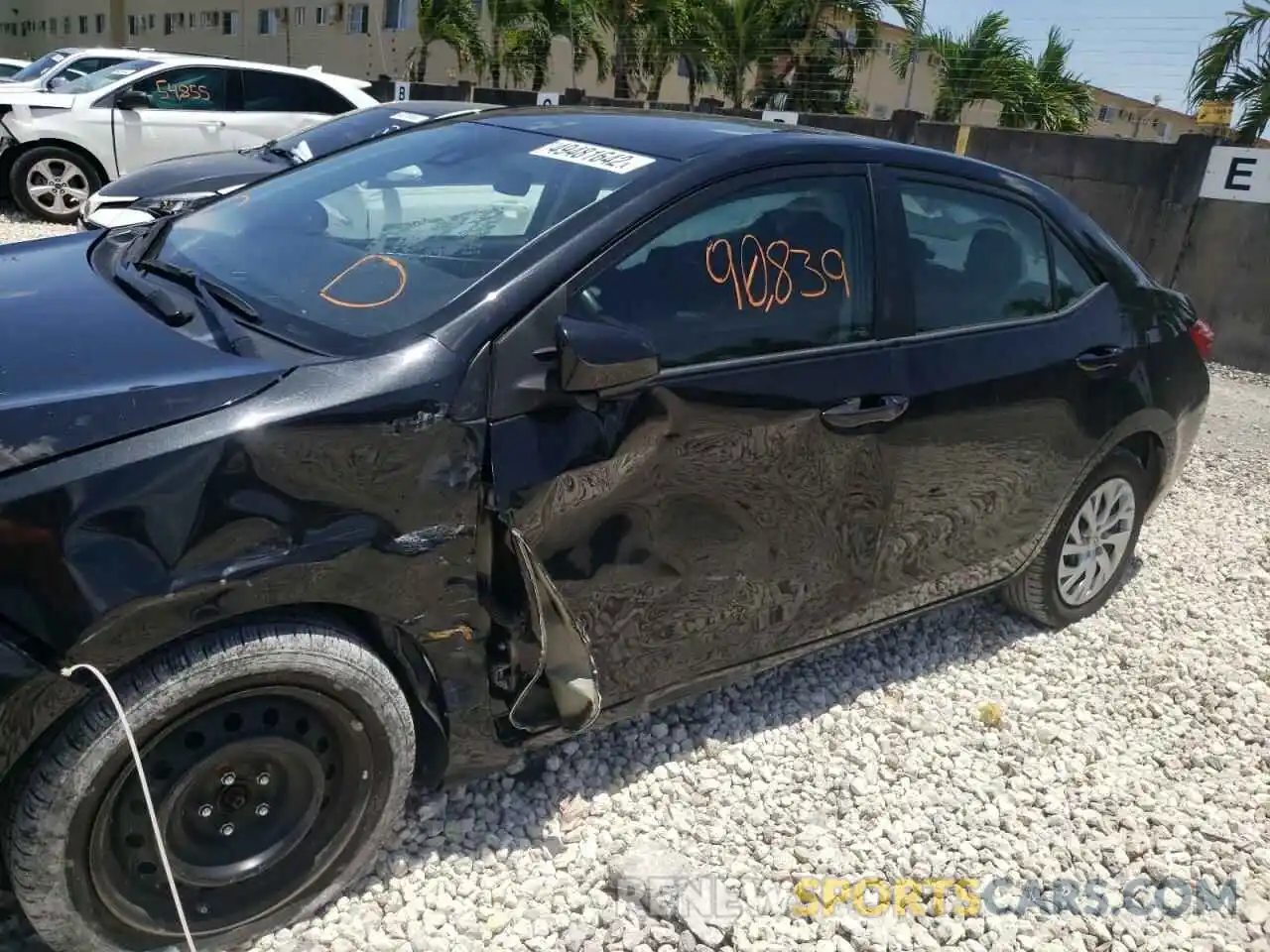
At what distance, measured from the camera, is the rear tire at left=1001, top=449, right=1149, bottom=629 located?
3775mm

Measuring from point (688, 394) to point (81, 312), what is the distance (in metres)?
1.38

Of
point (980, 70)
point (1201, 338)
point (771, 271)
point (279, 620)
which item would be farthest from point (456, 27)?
point (279, 620)

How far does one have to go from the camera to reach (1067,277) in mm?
3529

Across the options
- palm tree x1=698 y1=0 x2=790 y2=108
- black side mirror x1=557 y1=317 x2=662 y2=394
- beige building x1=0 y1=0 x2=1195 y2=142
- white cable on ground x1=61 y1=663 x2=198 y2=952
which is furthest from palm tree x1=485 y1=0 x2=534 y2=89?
white cable on ground x1=61 y1=663 x2=198 y2=952

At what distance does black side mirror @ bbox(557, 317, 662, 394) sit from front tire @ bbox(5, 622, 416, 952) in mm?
713

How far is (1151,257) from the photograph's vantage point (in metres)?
9.41

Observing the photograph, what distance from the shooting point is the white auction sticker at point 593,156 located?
2.60 m

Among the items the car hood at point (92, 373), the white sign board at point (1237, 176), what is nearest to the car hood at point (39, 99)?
the car hood at point (92, 373)

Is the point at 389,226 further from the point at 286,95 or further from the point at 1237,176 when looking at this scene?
the point at 286,95

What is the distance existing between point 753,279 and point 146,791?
1778 mm

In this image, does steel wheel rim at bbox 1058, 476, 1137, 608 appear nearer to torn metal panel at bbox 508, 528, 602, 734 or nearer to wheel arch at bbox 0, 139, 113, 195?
torn metal panel at bbox 508, 528, 602, 734

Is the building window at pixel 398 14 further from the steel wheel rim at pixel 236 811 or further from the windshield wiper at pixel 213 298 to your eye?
the steel wheel rim at pixel 236 811

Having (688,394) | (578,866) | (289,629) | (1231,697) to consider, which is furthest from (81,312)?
(1231,697)

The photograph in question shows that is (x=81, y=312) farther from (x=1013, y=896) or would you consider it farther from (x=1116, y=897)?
(x=1116, y=897)
